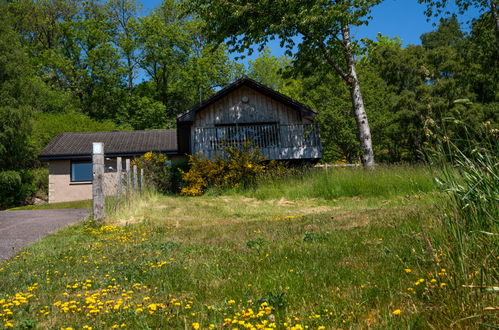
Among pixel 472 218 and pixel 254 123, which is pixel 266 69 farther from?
pixel 472 218

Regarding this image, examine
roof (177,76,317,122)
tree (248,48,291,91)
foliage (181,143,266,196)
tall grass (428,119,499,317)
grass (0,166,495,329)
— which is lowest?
grass (0,166,495,329)

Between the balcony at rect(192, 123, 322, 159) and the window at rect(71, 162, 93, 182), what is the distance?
1083cm

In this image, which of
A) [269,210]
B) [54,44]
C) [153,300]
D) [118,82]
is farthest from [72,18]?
[153,300]

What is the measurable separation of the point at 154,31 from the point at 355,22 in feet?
97.9

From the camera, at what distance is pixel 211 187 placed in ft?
59.7

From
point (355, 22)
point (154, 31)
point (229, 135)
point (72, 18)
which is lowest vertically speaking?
point (229, 135)

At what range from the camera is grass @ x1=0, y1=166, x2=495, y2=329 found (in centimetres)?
275

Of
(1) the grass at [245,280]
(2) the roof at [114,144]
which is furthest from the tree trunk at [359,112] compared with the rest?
(2) the roof at [114,144]

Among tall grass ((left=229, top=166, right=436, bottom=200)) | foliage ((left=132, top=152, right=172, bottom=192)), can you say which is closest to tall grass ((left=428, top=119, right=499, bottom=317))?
tall grass ((left=229, top=166, right=436, bottom=200))

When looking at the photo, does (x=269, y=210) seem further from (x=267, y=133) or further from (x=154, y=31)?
(x=154, y=31)

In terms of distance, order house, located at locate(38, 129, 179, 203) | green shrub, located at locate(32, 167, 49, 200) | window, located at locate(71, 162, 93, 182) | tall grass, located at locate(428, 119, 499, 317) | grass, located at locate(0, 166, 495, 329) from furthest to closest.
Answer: green shrub, located at locate(32, 167, 49, 200)
window, located at locate(71, 162, 93, 182)
house, located at locate(38, 129, 179, 203)
grass, located at locate(0, 166, 495, 329)
tall grass, located at locate(428, 119, 499, 317)

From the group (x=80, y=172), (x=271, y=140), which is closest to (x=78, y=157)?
(x=80, y=172)

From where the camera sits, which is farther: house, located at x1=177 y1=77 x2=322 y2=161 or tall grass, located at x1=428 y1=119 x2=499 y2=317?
house, located at x1=177 y1=77 x2=322 y2=161

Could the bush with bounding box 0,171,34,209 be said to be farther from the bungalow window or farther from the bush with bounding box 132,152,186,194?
the bungalow window
